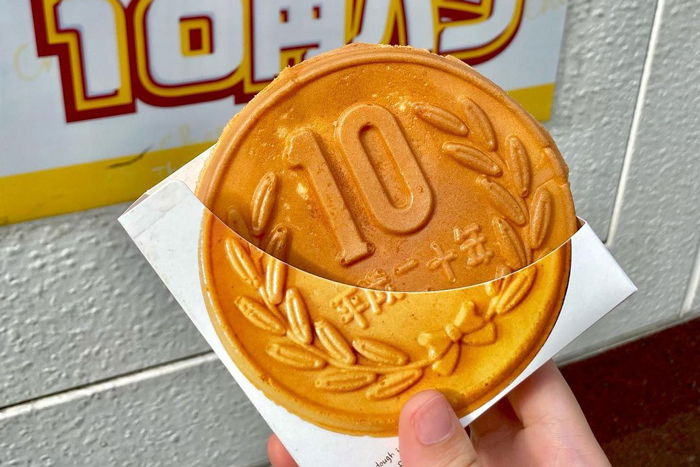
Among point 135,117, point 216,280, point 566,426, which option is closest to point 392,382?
point 216,280

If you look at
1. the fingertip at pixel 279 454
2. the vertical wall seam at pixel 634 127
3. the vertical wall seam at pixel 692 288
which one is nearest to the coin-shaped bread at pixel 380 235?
the fingertip at pixel 279 454

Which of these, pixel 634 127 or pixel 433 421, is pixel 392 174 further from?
pixel 634 127

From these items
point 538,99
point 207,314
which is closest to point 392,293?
point 207,314

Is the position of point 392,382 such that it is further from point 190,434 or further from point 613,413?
point 613,413

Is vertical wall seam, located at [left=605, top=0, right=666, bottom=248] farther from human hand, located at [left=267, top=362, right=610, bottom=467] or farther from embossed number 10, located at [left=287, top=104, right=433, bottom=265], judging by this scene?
embossed number 10, located at [left=287, top=104, right=433, bottom=265]

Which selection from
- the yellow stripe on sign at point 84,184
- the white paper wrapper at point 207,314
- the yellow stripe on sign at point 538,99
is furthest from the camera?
the yellow stripe on sign at point 538,99

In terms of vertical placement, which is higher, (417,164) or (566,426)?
(417,164)

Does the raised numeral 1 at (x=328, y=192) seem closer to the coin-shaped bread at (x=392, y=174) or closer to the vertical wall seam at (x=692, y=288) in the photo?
the coin-shaped bread at (x=392, y=174)
